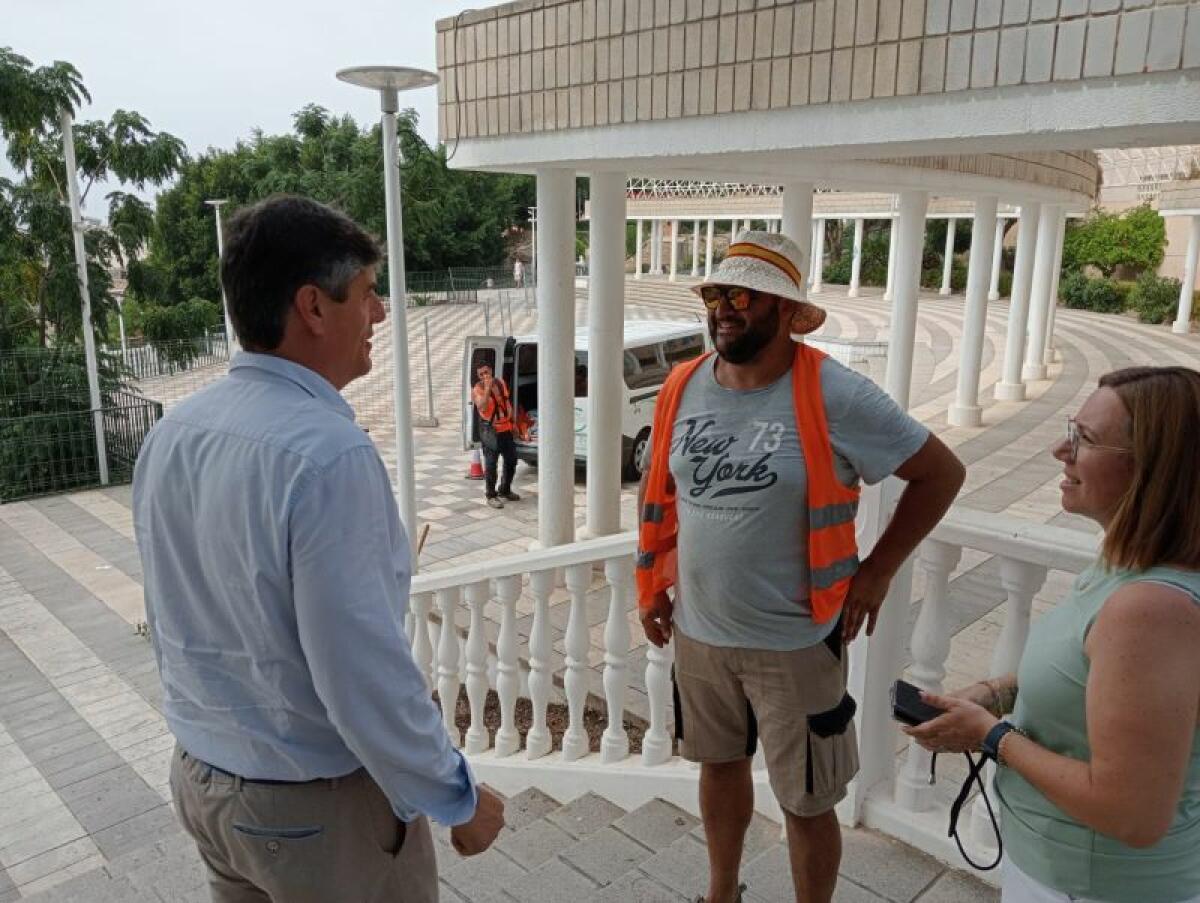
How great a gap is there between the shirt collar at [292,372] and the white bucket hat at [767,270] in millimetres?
1056

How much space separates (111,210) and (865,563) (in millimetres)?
16518

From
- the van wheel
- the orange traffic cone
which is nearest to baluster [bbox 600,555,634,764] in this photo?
the van wheel

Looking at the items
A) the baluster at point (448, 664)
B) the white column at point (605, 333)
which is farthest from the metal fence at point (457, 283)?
the baluster at point (448, 664)

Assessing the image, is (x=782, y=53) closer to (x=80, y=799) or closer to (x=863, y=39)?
(x=863, y=39)

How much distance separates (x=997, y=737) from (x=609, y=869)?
158 cm

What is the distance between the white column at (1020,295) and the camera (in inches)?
583

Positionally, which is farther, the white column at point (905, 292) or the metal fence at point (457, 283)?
the metal fence at point (457, 283)

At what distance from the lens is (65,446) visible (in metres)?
13.5

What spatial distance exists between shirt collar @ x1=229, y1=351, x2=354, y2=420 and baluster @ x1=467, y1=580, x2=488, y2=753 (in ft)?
7.07

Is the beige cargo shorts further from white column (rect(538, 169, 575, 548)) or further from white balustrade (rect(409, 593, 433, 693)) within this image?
white column (rect(538, 169, 575, 548))

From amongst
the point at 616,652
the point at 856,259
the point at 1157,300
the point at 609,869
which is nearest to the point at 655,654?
the point at 616,652

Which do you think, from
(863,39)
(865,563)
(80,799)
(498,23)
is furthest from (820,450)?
(498,23)

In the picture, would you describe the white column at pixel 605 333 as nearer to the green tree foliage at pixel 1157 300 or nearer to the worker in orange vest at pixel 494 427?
the worker in orange vest at pixel 494 427

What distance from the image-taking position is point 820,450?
6.75 ft
